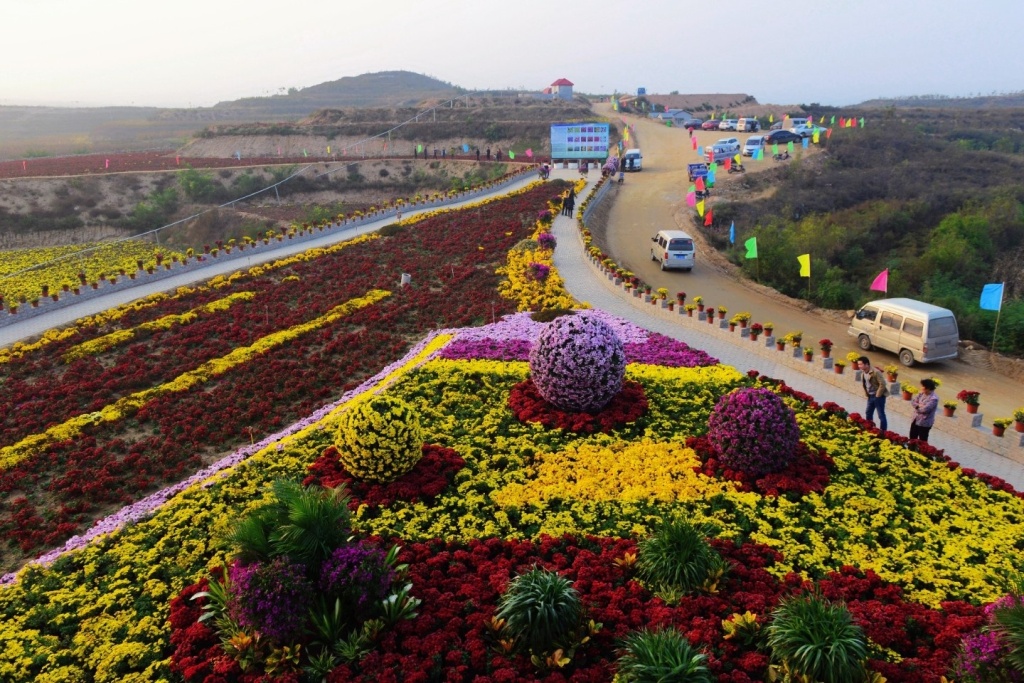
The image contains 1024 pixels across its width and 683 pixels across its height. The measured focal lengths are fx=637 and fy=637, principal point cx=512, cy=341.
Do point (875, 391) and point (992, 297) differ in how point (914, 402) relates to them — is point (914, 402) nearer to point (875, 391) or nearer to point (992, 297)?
point (875, 391)

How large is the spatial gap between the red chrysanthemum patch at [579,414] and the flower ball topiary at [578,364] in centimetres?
22

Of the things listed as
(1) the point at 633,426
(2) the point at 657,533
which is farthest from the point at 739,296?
(2) the point at 657,533

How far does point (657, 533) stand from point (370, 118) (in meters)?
93.0

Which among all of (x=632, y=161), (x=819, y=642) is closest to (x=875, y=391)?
(x=819, y=642)

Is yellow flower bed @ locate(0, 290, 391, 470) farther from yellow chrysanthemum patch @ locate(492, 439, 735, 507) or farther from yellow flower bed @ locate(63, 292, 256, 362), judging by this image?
yellow chrysanthemum patch @ locate(492, 439, 735, 507)

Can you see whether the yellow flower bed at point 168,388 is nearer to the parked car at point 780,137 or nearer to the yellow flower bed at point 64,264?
the yellow flower bed at point 64,264

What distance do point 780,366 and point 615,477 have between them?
8593mm

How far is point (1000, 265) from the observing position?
32250 millimetres

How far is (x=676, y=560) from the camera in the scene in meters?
7.92

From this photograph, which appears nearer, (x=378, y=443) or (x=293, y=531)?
(x=293, y=531)

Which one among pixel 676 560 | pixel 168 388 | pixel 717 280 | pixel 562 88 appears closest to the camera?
pixel 676 560

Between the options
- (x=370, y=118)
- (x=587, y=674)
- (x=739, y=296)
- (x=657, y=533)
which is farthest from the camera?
(x=370, y=118)

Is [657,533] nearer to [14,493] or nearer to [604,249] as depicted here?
[14,493]

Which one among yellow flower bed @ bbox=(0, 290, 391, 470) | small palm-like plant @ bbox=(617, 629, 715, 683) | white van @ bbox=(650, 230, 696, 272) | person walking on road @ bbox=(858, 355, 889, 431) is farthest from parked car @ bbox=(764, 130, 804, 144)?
small palm-like plant @ bbox=(617, 629, 715, 683)
